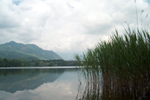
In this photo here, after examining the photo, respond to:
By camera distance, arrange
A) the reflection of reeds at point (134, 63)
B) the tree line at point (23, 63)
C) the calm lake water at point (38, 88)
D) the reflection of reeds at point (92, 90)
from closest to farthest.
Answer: the reflection of reeds at point (134, 63)
the reflection of reeds at point (92, 90)
the calm lake water at point (38, 88)
the tree line at point (23, 63)

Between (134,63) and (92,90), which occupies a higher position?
(134,63)

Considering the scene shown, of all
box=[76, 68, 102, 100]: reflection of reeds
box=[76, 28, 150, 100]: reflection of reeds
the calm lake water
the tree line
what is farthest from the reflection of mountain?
the tree line

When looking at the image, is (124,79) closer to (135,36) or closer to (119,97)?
(119,97)

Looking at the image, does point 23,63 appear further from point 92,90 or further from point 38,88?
point 92,90

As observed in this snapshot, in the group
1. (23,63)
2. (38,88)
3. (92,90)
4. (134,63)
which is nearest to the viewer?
(134,63)

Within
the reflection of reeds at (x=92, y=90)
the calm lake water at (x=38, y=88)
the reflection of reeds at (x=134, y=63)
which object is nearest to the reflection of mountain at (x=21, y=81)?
the calm lake water at (x=38, y=88)

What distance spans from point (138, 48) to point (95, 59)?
4498mm

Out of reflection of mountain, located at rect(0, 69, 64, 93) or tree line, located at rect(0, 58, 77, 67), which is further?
tree line, located at rect(0, 58, 77, 67)

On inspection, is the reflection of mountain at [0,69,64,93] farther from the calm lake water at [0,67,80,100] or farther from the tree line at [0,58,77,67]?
the tree line at [0,58,77,67]

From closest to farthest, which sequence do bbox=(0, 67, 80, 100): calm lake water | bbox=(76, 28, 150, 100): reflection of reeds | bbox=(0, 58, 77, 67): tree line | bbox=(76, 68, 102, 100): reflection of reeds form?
bbox=(76, 28, 150, 100): reflection of reeds → bbox=(76, 68, 102, 100): reflection of reeds → bbox=(0, 67, 80, 100): calm lake water → bbox=(0, 58, 77, 67): tree line

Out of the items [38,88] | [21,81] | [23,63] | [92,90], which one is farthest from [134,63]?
[23,63]

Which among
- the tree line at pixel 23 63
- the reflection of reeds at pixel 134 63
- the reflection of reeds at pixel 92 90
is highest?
the tree line at pixel 23 63

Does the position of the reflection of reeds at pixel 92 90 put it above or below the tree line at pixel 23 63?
below

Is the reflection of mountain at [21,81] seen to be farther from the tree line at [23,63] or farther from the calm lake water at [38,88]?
the tree line at [23,63]
